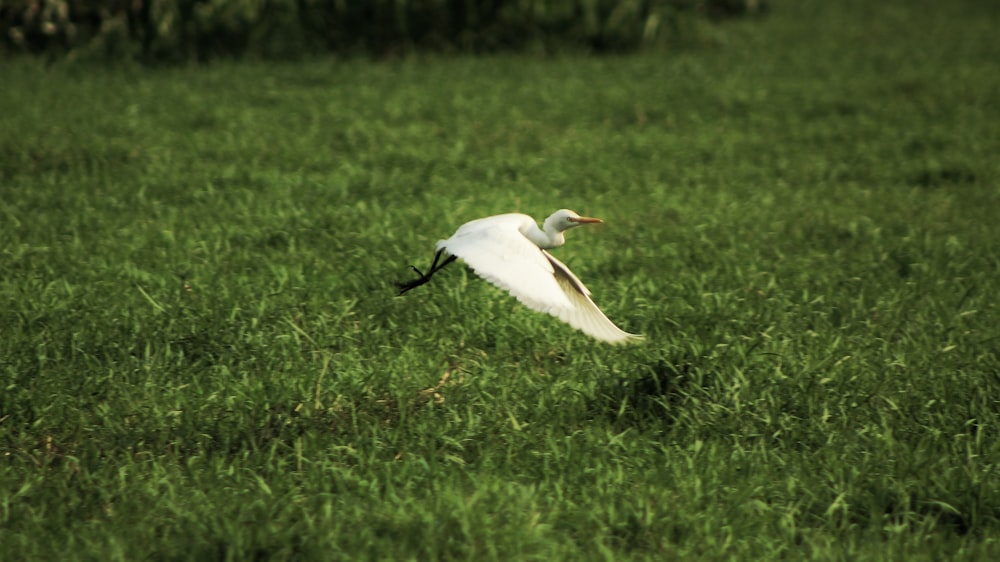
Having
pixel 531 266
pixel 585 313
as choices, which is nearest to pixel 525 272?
pixel 531 266

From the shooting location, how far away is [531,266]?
314 centimetres

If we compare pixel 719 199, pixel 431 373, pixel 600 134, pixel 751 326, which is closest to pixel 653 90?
pixel 600 134

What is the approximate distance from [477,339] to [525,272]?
903mm

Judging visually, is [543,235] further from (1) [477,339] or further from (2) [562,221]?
(1) [477,339]

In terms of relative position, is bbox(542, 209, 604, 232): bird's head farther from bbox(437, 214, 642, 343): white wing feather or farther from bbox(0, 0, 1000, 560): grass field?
bbox(0, 0, 1000, 560): grass field

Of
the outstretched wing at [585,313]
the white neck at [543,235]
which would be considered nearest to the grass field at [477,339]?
the outstretched wing at [585,313]

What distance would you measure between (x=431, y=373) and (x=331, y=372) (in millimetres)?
330

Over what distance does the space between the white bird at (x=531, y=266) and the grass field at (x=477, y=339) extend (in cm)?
32

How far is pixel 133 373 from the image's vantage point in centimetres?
354

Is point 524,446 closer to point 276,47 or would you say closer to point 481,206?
point 481,206

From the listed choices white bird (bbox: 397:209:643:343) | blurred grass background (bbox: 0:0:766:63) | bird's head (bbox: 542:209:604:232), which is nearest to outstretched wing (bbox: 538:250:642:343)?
white bird (bbox: 397:209:643:343)

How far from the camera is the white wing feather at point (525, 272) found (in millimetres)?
3014

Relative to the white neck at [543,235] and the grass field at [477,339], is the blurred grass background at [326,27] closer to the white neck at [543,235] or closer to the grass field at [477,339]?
the grass field at [477,339]

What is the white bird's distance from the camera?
3021 mm
